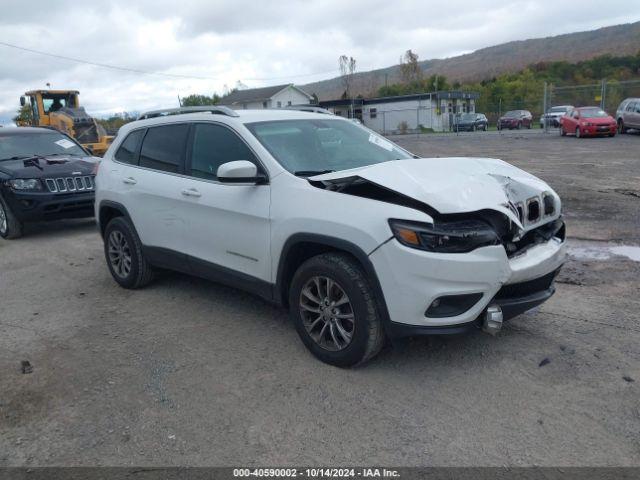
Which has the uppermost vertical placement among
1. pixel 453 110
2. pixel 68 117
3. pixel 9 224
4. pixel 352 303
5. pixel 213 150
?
pixel 453 110

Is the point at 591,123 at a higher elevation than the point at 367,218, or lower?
higher

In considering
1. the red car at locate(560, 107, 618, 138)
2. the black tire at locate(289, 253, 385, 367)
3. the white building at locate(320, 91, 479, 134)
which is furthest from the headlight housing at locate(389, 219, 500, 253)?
the white building at locate(320, 91, 479, 134)

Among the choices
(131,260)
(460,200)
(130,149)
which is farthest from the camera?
(130,149)

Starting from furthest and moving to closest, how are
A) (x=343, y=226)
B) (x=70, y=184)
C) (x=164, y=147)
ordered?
(x=70, y=184), (x=164, y=147), (x=343, y=226)

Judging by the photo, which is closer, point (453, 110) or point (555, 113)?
point (555, 113)

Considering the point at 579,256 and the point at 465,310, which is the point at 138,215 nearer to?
the point at 465,310

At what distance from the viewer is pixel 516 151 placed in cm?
2052

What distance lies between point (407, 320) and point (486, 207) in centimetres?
85

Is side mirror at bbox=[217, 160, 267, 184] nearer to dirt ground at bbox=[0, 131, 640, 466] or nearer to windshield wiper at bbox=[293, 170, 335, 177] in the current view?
windshield wiper at bbox=[293, 170, 335, 177]

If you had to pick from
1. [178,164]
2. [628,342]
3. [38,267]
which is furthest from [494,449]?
[38,267]

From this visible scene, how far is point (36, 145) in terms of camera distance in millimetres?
9969

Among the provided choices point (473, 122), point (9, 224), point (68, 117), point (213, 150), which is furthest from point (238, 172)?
point (473, 122)

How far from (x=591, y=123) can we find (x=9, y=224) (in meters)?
23.7

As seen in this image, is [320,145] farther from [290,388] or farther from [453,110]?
[453,110]
